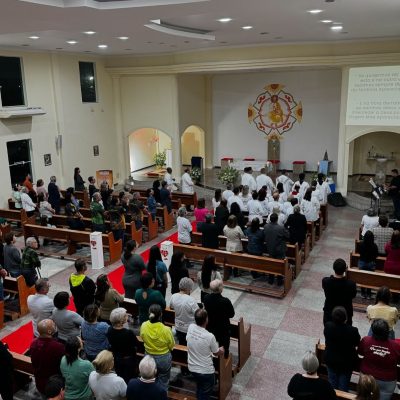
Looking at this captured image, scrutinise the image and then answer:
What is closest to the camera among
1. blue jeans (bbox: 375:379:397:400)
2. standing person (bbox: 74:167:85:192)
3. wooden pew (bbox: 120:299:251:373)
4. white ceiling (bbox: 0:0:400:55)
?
blue jeans (bbox: 375:379:397:400)

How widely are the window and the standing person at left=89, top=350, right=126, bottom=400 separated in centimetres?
1412

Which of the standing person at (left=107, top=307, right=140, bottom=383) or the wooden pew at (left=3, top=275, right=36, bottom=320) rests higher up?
the standing person at (left=107, top=307, right=140, bottom=383)

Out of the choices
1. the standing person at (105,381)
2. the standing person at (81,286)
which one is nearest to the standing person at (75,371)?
the standing person at (105,381)

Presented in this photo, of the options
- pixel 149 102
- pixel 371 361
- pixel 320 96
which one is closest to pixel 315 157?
pixel 320 96

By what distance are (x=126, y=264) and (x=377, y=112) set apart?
10.0 metres

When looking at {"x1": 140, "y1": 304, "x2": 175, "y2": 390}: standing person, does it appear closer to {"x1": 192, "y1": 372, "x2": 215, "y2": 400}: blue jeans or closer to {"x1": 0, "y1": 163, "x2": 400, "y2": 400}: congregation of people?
{"x1": 0, "y1": 163, "x2": 400, "y2": 400}: congregation of people

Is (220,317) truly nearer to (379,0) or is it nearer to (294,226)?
(294,226)

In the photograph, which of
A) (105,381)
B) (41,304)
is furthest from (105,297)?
(105,381)

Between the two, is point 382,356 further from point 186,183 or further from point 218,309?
point 186,183

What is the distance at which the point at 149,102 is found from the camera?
1770 centimetres

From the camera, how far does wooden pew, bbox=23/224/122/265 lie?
10031 millimetres

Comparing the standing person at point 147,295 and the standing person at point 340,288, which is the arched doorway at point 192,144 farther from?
the standing person at point 147,295

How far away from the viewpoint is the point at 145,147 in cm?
2198

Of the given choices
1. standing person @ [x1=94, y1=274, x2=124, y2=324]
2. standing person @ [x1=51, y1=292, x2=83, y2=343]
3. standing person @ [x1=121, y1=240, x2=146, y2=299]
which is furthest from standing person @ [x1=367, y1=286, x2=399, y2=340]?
standing person @ [x1=51, y1=292, x2=83, y2=343]
